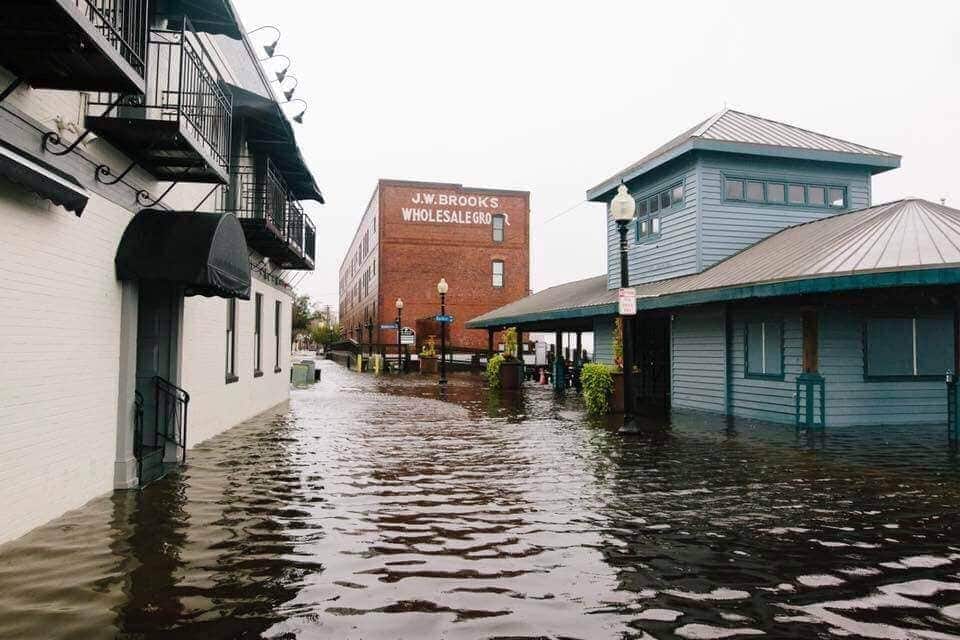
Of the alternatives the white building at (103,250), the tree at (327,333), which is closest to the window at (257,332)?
the white building at (103,250)

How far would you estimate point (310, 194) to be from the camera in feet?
66.4

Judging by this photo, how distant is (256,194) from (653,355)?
1414 cm

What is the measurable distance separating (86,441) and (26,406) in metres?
1.32

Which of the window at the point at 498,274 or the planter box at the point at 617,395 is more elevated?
the window at the point at 498,274

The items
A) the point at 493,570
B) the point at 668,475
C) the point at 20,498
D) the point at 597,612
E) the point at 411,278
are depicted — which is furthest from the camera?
the point at 411,278

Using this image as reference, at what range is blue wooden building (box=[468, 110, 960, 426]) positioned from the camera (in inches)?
505

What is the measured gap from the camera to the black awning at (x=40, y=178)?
5.02m

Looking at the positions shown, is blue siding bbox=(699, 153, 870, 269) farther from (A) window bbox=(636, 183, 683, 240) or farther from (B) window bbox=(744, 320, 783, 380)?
(B) window bbox=(744, 320, 783, 380)

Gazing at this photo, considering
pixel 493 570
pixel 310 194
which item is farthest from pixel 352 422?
pixel 493 570

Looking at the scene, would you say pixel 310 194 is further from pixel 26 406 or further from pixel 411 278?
pixel 411 278

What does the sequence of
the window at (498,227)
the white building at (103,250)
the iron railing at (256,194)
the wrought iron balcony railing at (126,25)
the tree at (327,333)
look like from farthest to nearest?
the tree at (327,333), the window at (498,227), the iron railing at (256,194), the wrought iron balcony railing at (126,25), the white building at (103,250)

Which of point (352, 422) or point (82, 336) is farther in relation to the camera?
point (352, 422)

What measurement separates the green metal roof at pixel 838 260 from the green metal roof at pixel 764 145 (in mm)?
2185

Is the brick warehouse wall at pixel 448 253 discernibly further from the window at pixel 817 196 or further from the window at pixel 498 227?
the window at pixel 817 196
